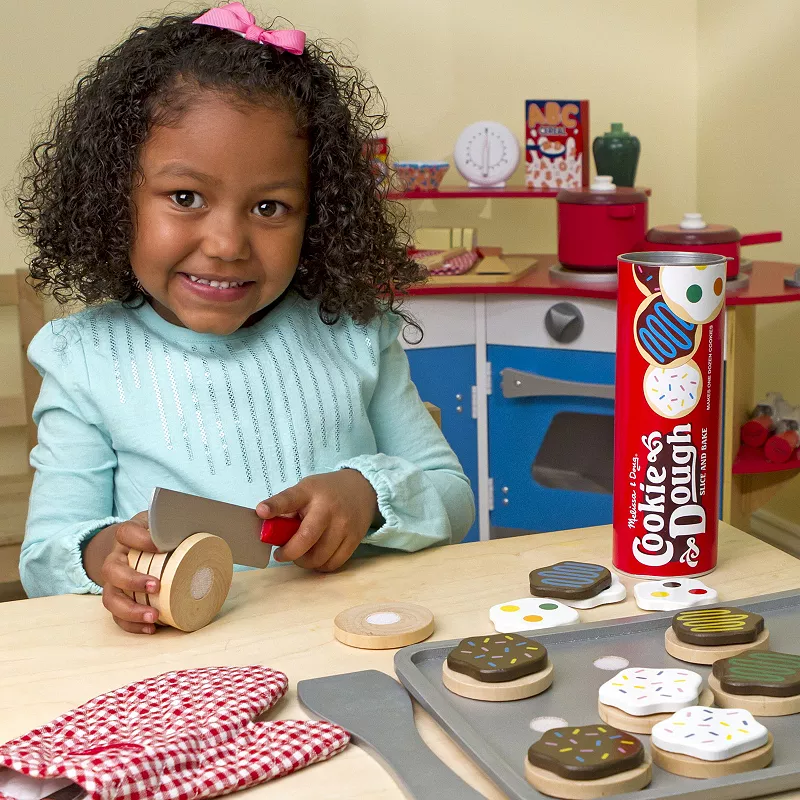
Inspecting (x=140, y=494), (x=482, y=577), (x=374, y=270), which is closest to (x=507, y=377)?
(x=374, y=270)

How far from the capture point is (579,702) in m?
0.55

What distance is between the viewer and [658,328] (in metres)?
0.70

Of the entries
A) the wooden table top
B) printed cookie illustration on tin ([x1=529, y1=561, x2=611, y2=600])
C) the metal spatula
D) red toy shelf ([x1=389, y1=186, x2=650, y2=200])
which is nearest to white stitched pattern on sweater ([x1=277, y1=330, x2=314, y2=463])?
the wooden table top

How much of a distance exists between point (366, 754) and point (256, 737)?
54 mm

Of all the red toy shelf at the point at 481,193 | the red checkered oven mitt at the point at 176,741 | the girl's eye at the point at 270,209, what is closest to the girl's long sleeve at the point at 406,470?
the girl's eye at the point at 270,209

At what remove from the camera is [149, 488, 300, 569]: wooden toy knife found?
0.66m

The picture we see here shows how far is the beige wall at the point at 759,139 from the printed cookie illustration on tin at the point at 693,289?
1928 mm

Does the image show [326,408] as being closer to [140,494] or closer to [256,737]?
[140,494]

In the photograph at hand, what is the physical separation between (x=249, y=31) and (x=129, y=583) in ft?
1.74

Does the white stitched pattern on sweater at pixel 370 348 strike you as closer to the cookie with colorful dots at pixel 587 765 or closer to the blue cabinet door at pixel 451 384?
the cookie with colorful dots at pixel 587 765

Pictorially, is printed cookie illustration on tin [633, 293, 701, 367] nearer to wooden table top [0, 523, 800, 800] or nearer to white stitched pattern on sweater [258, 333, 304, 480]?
wooden table top [0, 523, 800, 800]

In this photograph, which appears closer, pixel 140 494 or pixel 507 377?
pixel 140 494

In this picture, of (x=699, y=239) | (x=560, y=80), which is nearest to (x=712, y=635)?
(x=699, y=239)

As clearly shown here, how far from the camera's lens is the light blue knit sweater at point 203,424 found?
93cm
